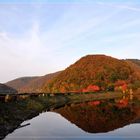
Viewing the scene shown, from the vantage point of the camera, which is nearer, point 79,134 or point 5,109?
point 79,134

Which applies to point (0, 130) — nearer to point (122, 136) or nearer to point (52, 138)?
point (52, 138)

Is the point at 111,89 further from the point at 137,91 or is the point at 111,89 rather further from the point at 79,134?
the point at 79,134

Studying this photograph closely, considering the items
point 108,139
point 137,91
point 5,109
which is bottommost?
point 108,139

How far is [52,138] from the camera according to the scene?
32.0 metres

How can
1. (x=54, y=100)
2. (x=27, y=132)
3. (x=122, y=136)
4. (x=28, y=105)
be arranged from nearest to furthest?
(x=122, y=136)
(x=27, y=132)
(x=28, y=105)
(x=54, y=100)

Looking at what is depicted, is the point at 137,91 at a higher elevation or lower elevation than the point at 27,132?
higher

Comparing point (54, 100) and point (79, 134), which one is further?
point (54, 100)

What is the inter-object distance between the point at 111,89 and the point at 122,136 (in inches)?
5407

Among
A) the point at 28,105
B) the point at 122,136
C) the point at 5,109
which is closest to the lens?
the point at 122,136

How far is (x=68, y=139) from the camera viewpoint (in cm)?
3167

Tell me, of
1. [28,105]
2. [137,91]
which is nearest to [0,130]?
[28,105]

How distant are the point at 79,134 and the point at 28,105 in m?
25.4

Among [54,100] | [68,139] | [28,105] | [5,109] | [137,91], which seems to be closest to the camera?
[68,139]

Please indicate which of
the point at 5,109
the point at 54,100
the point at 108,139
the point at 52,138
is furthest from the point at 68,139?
the point at 54,100
